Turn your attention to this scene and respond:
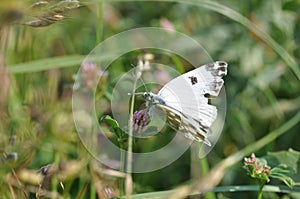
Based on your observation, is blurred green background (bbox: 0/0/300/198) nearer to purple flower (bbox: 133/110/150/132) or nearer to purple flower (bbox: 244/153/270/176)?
purple flower (bbox: 133/110/150/132)

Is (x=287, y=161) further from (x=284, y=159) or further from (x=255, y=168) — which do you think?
(x=255, y=168)

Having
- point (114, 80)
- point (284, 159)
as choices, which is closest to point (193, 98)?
point (284, 159)

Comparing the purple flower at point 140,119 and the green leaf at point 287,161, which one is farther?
the green leaf at point 287,161

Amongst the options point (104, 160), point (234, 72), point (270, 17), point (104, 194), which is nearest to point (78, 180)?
point (104, 160)

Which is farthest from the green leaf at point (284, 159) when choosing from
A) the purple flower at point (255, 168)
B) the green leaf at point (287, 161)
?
the purple flower at point (255, 168)

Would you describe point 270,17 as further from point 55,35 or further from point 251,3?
point 55,35

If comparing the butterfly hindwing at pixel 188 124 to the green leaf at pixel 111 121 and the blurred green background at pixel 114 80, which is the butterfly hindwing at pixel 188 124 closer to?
the green leaf at pixel 111 121
